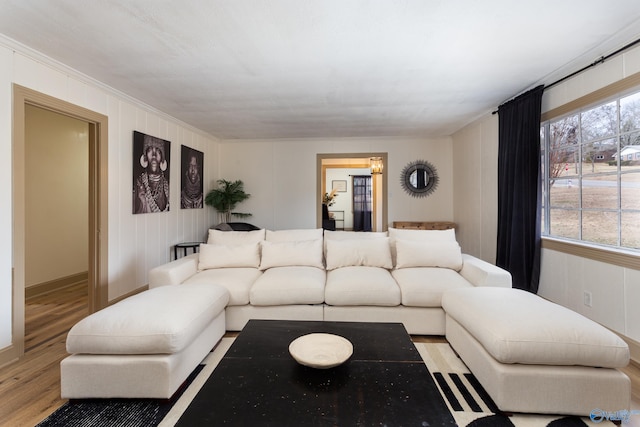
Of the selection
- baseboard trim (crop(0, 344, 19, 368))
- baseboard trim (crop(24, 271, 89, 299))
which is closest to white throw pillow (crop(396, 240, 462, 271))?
baseboard trim (crop(0, 344, 19, 368))

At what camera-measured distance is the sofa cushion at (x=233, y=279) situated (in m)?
2.51

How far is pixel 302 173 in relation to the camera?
589cm

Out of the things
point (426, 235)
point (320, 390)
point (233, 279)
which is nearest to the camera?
point (320, 390)

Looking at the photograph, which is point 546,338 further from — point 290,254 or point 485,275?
point 290,254

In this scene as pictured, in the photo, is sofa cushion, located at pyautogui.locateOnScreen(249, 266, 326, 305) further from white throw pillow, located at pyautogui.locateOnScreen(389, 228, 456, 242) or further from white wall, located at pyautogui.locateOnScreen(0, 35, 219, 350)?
white wall, located at pyautogui.locateOnScreen(0, 35, 219, 350)

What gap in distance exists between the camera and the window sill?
2.21 m

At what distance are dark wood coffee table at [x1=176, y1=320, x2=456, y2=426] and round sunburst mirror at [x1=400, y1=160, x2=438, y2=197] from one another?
4.53 m

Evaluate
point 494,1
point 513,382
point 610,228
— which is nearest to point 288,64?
point 494,1


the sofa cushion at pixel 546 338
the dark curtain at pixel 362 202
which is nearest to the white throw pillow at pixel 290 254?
the sofa cushion at pixel 546 338

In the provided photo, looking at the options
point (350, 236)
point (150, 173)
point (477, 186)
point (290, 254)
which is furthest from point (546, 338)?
point (150, 173)

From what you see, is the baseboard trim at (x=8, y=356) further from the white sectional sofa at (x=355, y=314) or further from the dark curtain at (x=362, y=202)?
the dark curtain at (x=362, y=202)

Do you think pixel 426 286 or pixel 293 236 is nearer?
pixel 426 286

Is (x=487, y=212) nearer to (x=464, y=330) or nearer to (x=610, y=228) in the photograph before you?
(x=610, y=228)

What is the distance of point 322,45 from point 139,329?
2.33m
